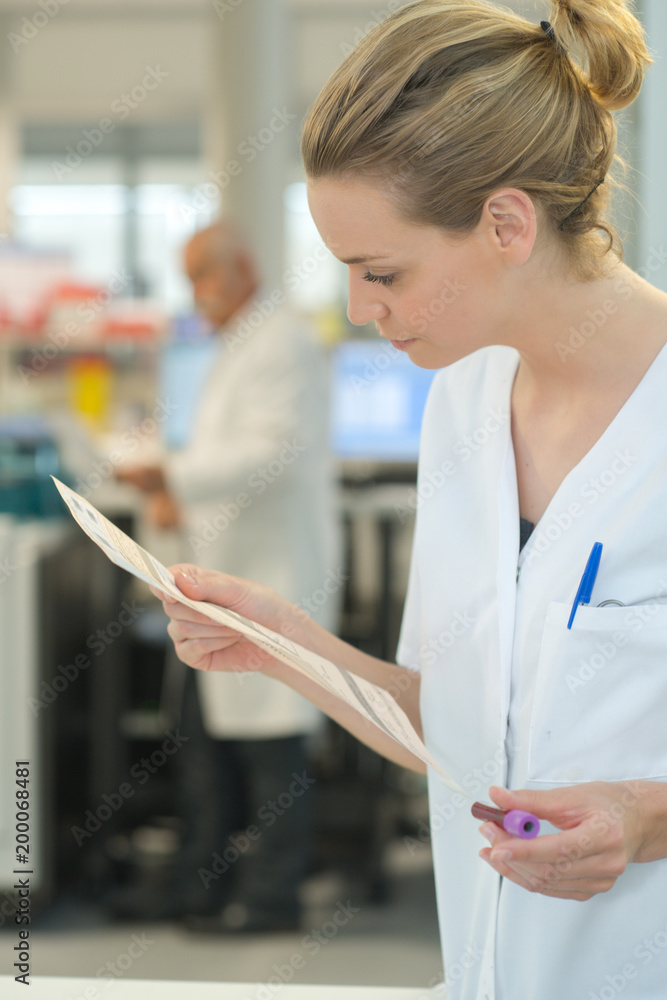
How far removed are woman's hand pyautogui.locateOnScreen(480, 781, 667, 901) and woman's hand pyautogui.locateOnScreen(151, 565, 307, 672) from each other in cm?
29

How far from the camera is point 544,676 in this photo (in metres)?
0.79

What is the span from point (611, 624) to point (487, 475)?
19 cm

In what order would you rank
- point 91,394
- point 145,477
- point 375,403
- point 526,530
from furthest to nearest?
1. point 91,394
2. point 375,403
3. point 145,477
4. point 526,530

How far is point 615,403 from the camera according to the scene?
2.71 feet

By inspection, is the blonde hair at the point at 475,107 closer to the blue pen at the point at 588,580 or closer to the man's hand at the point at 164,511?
the blue pen at the point at 588,580

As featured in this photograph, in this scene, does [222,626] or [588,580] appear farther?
[222,626]

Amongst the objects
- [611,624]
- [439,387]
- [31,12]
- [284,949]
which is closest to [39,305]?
[31,12]

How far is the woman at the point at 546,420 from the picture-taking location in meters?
0.75

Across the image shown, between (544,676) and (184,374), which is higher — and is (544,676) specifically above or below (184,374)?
below

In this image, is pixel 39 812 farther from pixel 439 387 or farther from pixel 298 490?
pixel 439 387

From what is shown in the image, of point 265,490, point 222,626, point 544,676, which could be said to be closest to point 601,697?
point 544,676

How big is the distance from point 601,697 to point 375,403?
2425mm

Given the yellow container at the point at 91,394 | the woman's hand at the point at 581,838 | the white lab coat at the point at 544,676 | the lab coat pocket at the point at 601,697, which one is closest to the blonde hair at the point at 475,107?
the white lab coat at the point at 544,676

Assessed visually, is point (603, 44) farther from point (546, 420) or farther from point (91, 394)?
point (91, 394)
